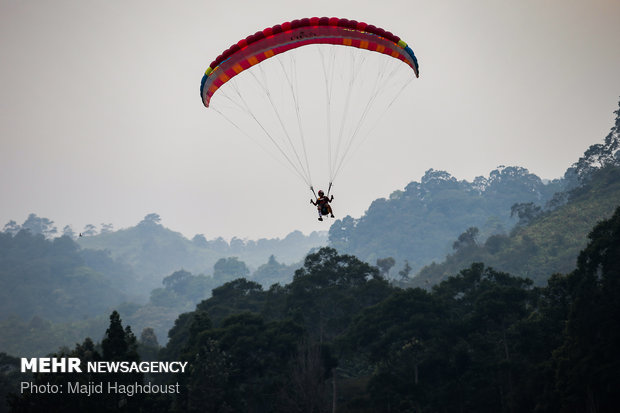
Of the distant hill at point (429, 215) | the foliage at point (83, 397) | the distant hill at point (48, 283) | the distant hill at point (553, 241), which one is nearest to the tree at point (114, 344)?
the foliage at point (83, 397)

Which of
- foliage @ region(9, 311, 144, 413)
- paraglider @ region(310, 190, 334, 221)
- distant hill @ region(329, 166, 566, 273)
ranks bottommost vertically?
foliage @ region(9, 311, 144, 413)

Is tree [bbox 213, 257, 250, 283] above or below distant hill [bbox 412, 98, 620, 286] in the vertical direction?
above

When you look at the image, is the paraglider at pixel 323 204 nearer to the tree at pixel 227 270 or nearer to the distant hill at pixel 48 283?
the distant hill at pixel 48 283

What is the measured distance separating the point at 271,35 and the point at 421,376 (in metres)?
26.1

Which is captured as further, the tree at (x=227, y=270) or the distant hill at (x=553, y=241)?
the tree at (x=227, y=270)

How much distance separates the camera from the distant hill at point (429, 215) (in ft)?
570

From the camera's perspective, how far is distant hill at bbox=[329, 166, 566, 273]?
6836 inches

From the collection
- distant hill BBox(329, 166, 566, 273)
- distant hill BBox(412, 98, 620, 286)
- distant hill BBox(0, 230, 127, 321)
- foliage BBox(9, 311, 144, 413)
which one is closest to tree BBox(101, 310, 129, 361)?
foliage BBox(9, 311, 144, 413)

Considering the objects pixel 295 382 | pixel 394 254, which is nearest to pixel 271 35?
pixel 295 382

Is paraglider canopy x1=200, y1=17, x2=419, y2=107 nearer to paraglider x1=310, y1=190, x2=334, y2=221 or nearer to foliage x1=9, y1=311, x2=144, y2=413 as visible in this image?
paraglider x1=310, y1=190, x2=334, y2=221

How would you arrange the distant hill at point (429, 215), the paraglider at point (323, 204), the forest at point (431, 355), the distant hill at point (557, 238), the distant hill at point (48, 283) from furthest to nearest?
the distant hill at point (429, 215) → the distant hill at point (48, 283) → the distant hill at point (557, 238) → the forest at point (431, 355) → the paraglider at point (323, 204)

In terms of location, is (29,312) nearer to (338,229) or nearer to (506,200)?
(338,229)

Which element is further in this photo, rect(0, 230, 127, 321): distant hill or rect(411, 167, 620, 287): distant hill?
rect(0, 230, 127, 321): distant hill

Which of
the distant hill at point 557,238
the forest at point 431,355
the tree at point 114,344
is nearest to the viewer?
the forest at point 431,355
